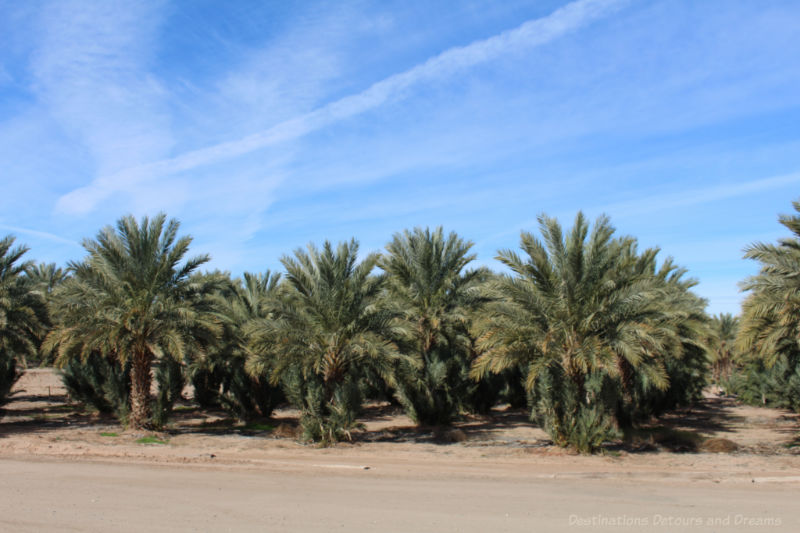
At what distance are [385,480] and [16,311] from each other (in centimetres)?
1462

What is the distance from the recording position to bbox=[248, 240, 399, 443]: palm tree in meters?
16.1

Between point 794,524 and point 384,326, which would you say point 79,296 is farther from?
point 794,524

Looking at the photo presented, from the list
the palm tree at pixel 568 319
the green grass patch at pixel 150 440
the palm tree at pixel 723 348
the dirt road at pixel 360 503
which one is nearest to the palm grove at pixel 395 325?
the palm tree at pixel 568 319

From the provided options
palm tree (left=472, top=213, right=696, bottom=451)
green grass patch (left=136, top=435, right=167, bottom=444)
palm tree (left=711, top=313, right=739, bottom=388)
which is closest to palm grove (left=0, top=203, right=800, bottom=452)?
palm tree (left=472, top=213, right=696, bottom=451)

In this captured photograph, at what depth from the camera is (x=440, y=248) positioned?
20984 millimetres

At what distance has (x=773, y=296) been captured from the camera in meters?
14.9

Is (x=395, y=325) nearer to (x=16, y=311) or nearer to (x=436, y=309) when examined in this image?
(x=436, y=309)

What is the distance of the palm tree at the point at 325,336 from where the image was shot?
16.1 m

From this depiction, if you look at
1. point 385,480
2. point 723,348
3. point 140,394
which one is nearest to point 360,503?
point 385,480

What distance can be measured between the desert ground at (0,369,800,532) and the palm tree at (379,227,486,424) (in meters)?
1.37

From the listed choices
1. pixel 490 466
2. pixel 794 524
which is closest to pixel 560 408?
pixel 490 466

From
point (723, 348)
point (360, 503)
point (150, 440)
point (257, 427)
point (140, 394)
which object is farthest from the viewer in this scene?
point (723, 348)

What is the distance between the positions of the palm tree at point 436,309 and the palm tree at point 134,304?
693cm

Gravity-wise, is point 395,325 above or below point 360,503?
above
